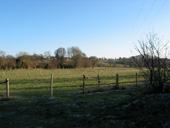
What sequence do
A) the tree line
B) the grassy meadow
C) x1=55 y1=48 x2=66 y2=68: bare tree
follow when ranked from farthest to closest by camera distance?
x1=55 y1=48 x2=66 y2=68: bare tree → the tree line → the grassy meadow

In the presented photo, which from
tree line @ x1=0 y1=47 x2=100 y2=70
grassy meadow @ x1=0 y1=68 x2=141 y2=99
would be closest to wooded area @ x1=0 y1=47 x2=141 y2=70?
tree line @ x1=0 y1=47 x2=100 y2=70

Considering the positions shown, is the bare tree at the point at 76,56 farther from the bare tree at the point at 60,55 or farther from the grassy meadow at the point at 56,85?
the grassy meadow at the point at 56,85

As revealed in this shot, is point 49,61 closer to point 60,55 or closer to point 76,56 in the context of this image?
point 60,55

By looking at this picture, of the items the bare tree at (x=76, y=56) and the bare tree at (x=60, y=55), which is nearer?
the bare tree at (x=76, y=56)

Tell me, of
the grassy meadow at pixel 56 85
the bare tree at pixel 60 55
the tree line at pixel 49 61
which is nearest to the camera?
the grassy meadow at pixel 56 85

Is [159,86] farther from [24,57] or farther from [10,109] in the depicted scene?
[24,57]

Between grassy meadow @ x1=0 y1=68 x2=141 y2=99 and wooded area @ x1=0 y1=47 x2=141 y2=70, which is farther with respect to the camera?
wooded area @ x1=0 y1=47 x2=141 y2=70

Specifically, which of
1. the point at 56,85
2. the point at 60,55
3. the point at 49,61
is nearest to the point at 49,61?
the point at 49,61

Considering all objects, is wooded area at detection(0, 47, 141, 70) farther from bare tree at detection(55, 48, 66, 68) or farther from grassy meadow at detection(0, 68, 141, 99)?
grassy meadow at detection(0, 68, 141, 99)

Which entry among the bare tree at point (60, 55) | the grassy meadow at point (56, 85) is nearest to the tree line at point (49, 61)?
the bare tree at point (60, 55)

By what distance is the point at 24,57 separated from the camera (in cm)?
7169

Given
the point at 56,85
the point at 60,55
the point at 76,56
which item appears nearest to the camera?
the point at 56,85

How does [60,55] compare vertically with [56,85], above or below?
above

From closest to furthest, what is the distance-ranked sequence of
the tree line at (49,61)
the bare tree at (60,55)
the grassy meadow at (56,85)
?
1. the grassy meadow at (56,85)
2. the tree line at (49,61)
3. the bare tree at (60,55)
